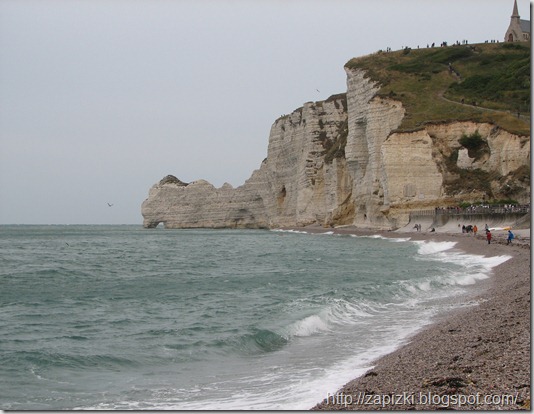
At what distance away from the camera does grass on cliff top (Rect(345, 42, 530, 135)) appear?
62156 mm

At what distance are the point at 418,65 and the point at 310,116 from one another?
17.6 metres

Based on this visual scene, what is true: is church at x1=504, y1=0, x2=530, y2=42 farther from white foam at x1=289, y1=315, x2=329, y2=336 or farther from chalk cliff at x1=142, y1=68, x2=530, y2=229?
white foam at x1=289, y1=315, x2=329, y2=336

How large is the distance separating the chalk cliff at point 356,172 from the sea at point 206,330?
29.4 meters

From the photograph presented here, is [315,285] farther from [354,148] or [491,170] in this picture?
[354,148]

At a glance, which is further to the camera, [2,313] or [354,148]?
[354,148]

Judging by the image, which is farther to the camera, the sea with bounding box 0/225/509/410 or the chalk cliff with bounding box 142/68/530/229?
the chalk cliff with bounding box 142/68/530/229

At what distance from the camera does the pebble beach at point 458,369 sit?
6.83 meters

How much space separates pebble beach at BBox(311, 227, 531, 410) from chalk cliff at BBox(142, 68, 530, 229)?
1726 inches

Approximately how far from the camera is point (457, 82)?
7706 cm

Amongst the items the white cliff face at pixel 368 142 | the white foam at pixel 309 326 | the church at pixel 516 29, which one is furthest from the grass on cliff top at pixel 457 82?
the white foam at pixel 309 326

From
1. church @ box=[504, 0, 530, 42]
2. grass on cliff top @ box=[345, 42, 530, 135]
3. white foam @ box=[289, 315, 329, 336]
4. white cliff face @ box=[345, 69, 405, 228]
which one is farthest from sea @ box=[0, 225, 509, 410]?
church @ box=[504, 0, 530, 42]

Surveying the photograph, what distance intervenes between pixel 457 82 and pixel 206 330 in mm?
69321

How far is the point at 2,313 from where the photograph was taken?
671 inches

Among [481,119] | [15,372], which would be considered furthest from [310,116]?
[15,372]
